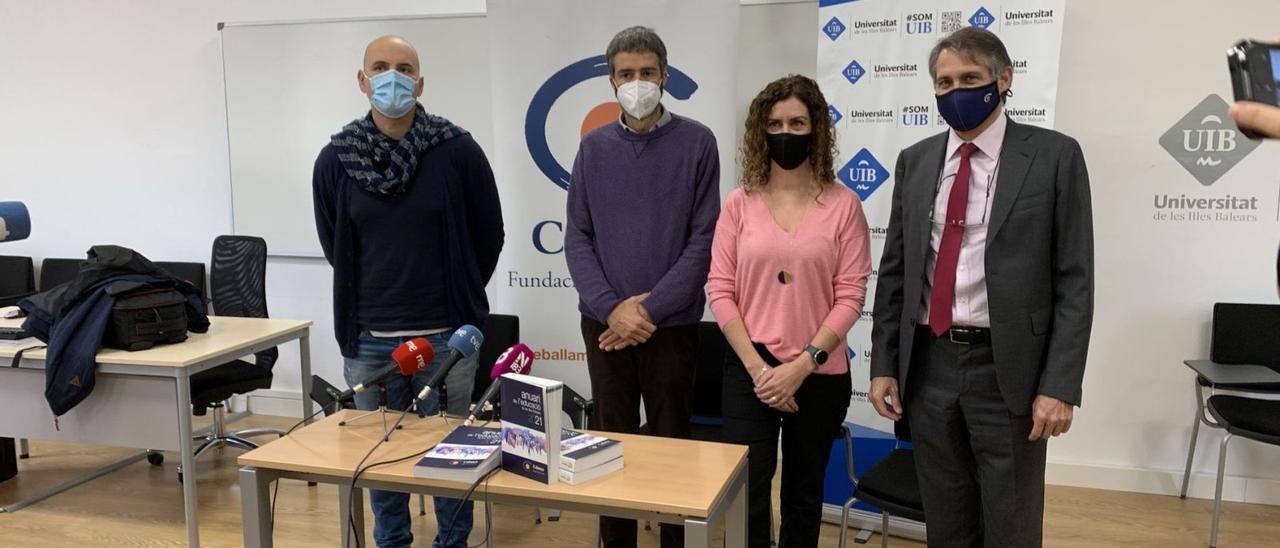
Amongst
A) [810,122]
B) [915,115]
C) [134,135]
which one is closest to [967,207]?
[810,122]

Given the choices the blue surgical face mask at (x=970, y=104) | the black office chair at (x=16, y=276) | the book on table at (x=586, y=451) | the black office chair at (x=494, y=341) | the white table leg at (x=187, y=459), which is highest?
the blue surgical face mask at (x=970, y=104)

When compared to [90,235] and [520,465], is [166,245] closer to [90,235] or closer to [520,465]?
[90,235]

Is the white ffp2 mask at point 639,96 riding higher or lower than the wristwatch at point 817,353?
higher

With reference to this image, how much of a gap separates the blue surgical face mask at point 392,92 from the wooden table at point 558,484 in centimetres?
92

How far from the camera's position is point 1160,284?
3.48m

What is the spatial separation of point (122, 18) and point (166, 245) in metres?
1.34

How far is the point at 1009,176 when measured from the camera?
1.79 m

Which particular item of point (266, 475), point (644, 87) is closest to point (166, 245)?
point (266, 475)

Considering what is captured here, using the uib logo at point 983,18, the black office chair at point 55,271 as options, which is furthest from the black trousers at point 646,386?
the black office chair at point 55,271

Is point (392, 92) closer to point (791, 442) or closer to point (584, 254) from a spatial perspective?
point (584, 254)

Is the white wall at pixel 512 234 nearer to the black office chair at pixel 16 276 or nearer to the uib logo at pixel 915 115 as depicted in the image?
the black office chair at pixel 16 276

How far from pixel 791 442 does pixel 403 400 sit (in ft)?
3.89

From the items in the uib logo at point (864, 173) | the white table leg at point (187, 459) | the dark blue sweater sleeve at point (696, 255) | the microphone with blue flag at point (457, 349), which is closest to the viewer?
the microphone with blue flag at point (457, 349)

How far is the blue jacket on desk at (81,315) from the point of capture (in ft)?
9.23
